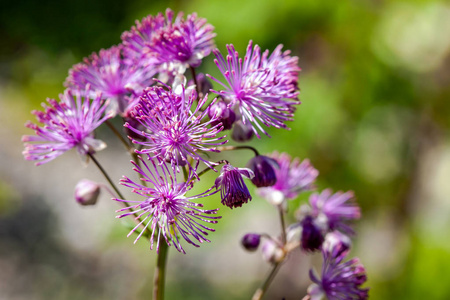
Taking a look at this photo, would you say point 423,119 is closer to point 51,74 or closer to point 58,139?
point 58,139

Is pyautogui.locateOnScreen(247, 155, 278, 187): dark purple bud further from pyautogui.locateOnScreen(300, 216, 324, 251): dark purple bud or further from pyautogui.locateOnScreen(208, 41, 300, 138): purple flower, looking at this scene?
pyautogui.locateOnScreen(300, 216, 324, 251): dark purple bud

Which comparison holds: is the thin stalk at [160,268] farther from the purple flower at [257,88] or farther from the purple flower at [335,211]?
the purple flower at [335,211]

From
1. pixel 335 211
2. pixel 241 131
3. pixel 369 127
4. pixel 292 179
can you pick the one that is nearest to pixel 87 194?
pixel 241 131

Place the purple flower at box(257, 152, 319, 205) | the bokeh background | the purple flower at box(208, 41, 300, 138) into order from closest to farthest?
1. the purple flower at box(208, 41, 300, 138)
2. the purple flower at box(257, 152, 319, 205)
3. the bokeh background

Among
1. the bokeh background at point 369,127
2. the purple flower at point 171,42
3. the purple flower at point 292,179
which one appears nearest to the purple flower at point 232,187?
the purple flower at point 171,42

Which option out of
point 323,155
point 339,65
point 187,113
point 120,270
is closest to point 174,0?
point 339,65

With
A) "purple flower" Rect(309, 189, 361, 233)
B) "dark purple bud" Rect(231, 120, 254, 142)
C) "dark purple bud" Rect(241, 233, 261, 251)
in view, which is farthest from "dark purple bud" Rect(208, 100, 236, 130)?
"purple flower" Rect(309, 189, 361, 233)

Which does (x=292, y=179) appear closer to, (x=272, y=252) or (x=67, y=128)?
(x=272, y=252)
